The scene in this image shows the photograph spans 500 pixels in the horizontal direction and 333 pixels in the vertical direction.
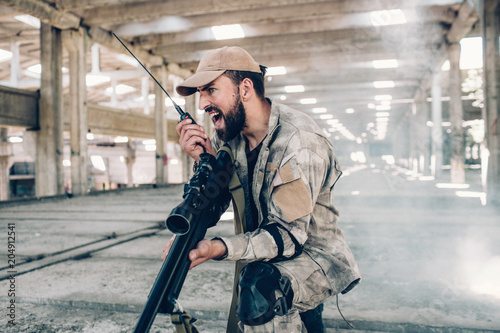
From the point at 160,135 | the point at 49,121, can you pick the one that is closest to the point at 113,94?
the point at 160,135

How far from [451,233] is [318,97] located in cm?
1793

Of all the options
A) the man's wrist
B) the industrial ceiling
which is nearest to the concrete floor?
the man's wrist

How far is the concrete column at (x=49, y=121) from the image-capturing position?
1076 cm

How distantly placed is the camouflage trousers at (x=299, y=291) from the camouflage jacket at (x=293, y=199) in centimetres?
3

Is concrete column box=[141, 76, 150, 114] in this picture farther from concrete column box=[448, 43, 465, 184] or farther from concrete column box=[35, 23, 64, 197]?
concrete column box=[448, 43, 465, 184]

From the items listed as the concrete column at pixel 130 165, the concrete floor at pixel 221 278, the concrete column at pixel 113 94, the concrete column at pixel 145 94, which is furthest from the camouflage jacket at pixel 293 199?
the concrete column at pixel 130 165

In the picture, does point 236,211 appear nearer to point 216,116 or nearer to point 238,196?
point 238,196

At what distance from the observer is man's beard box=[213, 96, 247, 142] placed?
60.4 inches

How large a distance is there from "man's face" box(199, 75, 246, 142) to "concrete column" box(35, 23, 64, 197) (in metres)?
10.7

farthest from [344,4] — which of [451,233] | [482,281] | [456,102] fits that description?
[482,281]

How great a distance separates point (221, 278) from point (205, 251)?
1671mm

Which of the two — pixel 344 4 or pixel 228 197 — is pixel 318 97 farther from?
pixel 228 197

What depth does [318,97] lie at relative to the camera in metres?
21.7

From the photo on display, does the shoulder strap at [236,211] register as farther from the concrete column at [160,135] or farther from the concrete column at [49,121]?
the concrete column at [160,135]
